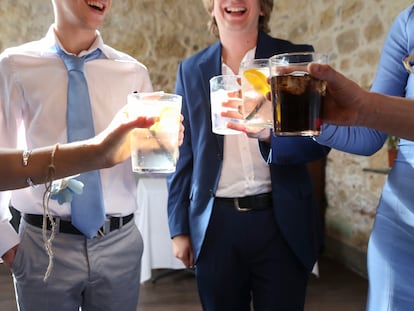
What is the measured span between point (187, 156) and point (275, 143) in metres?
0.41

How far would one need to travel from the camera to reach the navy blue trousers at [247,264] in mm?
1546

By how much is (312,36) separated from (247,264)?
11.6 feet

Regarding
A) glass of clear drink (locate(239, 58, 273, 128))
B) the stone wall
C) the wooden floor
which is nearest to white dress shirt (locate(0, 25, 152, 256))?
glass of clear drink (locate(239, 58, 273, 128))

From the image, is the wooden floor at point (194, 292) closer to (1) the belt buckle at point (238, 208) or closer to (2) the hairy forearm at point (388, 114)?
(1) the belt buckle at point (238, 208)

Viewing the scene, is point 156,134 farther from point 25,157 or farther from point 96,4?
point 96,4

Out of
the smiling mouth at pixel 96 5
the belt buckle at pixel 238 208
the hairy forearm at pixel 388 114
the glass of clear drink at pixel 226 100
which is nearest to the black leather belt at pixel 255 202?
the belt buckle at pixel 238 208

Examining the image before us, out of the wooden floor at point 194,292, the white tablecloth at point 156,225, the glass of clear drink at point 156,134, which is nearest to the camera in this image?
the glass of clear drink at point 156,134

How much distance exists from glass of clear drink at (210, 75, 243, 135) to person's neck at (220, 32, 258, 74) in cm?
41

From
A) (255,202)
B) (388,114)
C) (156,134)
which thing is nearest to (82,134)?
(156,134)

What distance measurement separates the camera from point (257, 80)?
1.07m

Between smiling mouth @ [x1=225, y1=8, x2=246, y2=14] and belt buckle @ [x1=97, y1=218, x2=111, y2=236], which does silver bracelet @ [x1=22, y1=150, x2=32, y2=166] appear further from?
smiling mouth @ [x1=225, y1=8, x2=246, y2=14]

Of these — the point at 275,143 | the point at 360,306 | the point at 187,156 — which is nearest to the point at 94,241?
the point at 187,156

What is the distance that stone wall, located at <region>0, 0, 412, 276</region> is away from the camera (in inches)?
145

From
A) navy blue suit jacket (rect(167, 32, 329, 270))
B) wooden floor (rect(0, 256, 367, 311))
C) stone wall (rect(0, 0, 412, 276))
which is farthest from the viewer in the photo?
stone wall (rect(0, 0, 412, 276))
